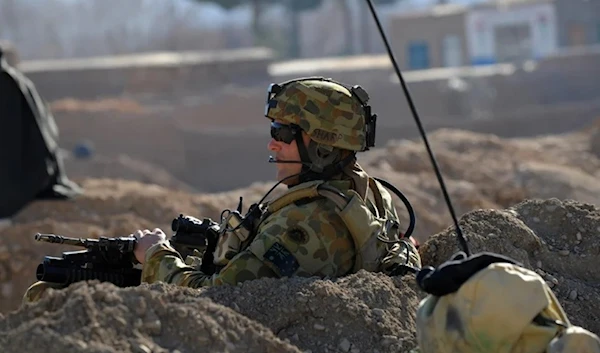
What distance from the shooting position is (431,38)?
3553 centimetres

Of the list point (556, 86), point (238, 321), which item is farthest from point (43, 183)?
point (556, 86)

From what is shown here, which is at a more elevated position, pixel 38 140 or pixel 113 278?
pixel 113 278

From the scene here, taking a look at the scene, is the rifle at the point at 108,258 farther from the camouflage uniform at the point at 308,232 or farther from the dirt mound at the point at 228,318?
the dirt mound at the point at 228,318

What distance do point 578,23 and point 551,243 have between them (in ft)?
120

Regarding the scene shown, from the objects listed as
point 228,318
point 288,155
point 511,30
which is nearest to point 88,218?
point 288,155

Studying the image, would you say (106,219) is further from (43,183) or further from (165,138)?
(165,138)

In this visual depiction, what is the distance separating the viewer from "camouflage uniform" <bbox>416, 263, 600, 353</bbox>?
2.77 meters

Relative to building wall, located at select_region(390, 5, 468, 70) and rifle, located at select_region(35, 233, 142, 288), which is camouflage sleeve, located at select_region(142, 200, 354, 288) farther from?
building wall, located at select_region(390, 5, 468, 70)

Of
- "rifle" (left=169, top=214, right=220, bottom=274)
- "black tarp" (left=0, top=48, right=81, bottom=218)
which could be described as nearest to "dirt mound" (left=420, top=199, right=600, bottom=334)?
"rifle" (left=169, top=214, right=220, bottom=274)

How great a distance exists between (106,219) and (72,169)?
303 inches

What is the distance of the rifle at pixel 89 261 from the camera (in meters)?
3.96

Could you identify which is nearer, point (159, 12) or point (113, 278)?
point (113, 278)

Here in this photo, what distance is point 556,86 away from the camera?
1106 inches

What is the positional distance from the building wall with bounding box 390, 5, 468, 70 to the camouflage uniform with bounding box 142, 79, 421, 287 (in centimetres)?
3034
